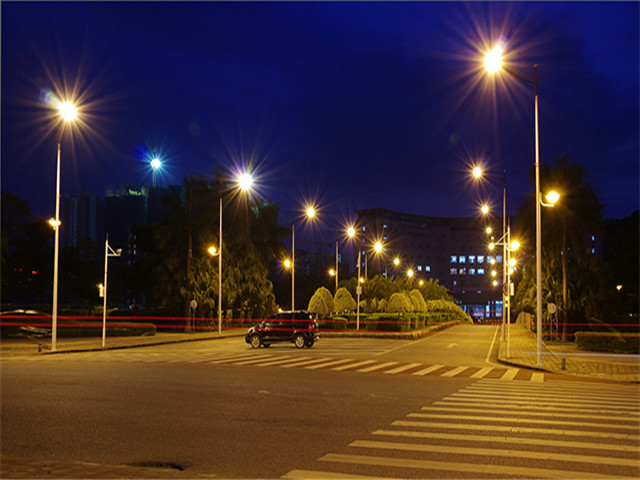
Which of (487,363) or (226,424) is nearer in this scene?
(226,424)

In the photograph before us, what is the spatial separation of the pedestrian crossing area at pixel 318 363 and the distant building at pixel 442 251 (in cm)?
13075

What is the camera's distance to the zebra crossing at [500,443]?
301 inches

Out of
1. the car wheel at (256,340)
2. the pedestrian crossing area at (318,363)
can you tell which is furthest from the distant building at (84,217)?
the pedestrian crossing area at (318,363)

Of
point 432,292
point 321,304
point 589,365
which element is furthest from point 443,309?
point 589,365

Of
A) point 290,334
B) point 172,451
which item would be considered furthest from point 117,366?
point 172,451

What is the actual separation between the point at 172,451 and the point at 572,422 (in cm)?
714

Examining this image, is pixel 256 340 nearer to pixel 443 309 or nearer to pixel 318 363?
pixel 318 363

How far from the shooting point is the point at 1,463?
26.0ft

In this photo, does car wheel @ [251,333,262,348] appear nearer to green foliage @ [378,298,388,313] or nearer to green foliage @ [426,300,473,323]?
green foliage @ [378,298,388,313]

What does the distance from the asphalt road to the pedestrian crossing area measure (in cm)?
167

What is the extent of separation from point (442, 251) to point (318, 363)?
147422 millimetres

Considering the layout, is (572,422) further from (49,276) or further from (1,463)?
(49,276)

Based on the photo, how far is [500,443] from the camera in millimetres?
9227

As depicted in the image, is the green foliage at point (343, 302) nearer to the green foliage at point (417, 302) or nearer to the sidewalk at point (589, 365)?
the green foliage at point (417, 302)
